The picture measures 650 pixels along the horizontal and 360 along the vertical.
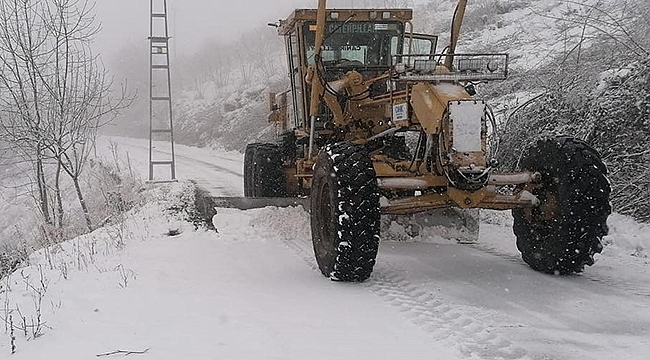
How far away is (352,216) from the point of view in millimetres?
5777

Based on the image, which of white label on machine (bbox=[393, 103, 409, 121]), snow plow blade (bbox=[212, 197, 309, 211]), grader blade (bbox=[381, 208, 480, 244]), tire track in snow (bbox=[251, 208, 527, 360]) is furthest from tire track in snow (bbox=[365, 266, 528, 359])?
snow plow blade (bbox=[212, 197, 309, 211])

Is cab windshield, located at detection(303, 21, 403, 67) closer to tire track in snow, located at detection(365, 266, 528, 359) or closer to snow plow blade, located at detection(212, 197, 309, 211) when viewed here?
snow plow blade, located at detection(212, 197, 309, 211)

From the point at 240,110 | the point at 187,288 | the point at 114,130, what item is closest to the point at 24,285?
the point at 187,288

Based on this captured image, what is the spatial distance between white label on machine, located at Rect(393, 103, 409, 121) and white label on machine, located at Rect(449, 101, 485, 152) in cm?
96

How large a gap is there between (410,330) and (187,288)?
2.17 m

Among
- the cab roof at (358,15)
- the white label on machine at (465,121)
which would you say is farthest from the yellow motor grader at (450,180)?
the cab roof at (358,15)

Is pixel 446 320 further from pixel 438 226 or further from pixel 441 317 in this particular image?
pixel 438 226

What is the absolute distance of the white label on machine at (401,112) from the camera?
21.9 ft

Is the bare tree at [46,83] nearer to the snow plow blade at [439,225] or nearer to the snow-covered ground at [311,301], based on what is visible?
the snow-covered ground at [311,301]

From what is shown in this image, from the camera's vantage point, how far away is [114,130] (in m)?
59.6

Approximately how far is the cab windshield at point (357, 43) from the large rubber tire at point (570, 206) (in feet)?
10.4

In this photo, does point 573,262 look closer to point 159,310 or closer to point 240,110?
point 159,310

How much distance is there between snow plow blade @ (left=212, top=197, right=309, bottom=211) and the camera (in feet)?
30.1

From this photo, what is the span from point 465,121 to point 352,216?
127 centimetres
